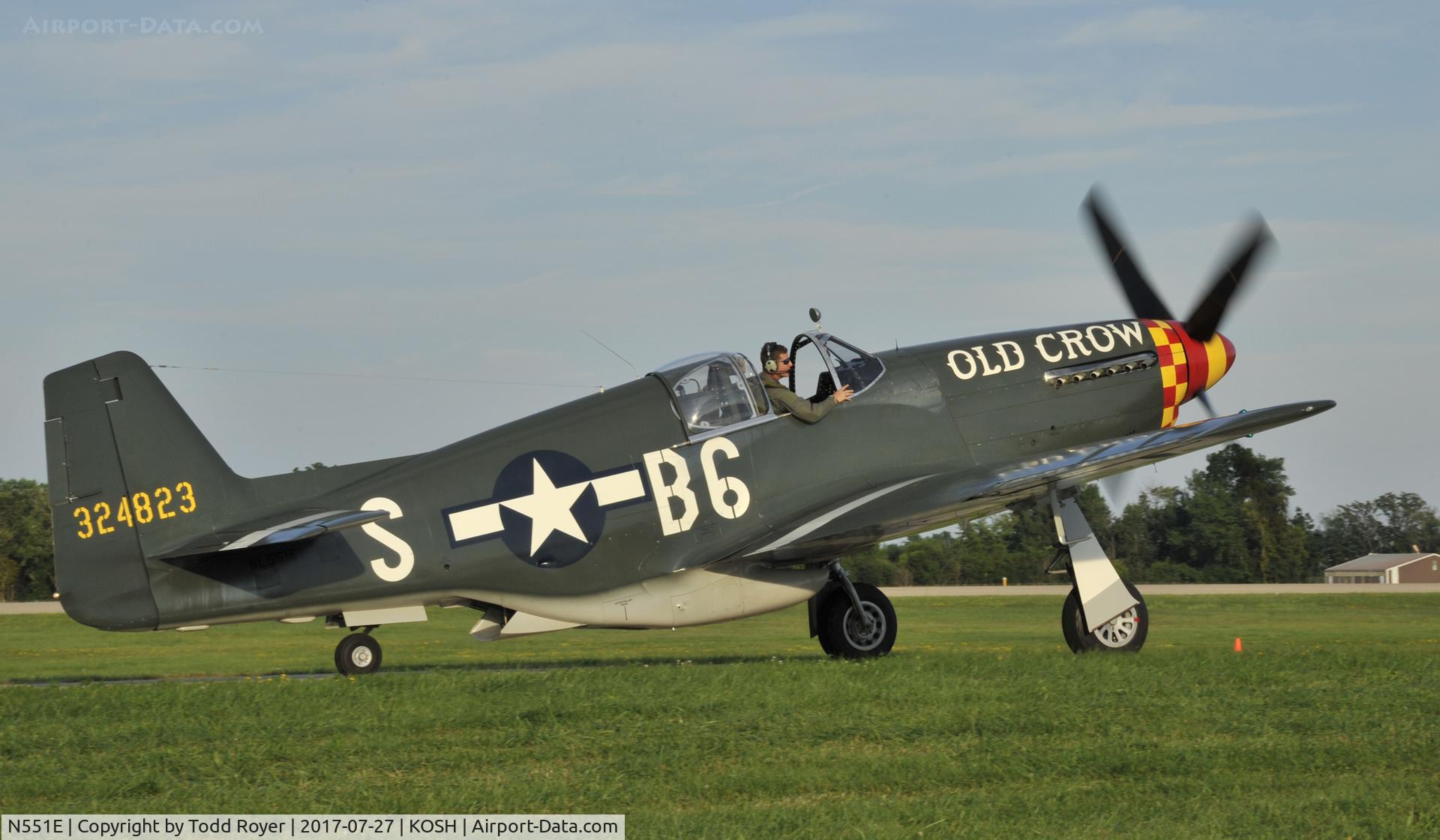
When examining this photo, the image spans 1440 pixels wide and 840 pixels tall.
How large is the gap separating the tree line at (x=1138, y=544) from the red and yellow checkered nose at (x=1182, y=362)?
36022mm

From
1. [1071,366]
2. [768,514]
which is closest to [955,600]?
[1071,366]

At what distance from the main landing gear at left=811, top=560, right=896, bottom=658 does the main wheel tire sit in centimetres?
159

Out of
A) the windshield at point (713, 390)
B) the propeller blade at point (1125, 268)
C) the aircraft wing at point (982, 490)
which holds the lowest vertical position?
the aircraft wing at point (982, 490)

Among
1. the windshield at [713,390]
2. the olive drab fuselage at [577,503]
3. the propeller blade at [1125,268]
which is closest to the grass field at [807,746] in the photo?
the olive drab fuselage at [577,503]

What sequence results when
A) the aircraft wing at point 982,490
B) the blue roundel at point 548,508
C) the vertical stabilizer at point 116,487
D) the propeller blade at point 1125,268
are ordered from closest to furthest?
the vertical stabilizer at point 116,487
the aircraft wing at point 982,490
the blue roundel at point 548,508
the propeller blade at point 1125,268

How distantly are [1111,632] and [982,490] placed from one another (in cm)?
169

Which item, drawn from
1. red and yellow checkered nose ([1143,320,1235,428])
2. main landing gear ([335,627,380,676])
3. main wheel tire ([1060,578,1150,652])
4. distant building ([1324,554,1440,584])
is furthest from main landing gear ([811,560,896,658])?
distant building ([1324,554,1440,584])

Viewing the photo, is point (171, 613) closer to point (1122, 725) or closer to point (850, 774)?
point (850, 774)

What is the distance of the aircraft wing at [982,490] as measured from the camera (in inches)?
426

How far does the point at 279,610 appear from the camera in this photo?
10.7m

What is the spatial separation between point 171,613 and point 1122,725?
7.15 m

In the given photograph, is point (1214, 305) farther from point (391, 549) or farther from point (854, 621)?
point (391, 549)

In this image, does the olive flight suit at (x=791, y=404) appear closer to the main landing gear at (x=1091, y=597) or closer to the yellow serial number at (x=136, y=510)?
the main landing gear at (x=1091, y=597)

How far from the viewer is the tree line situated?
51.5 meters
